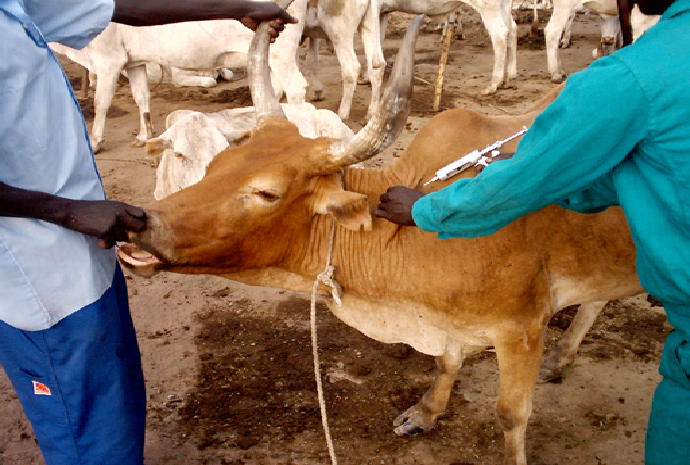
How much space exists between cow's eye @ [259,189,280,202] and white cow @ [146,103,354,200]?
1.69 meters

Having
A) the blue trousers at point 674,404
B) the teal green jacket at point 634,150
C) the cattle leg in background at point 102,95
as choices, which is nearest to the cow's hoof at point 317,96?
the cattle leg in background at point 102,95

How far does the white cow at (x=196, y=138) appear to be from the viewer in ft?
15.0

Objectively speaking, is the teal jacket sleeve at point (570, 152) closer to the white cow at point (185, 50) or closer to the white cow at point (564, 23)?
the white cow at point (185, 50)

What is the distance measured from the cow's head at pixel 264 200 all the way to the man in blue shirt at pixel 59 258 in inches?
7.0

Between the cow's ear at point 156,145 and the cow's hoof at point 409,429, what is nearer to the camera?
the cow's hoof at point 409,429

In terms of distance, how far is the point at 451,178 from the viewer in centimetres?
285

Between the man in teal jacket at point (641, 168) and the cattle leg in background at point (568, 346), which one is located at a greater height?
the man in teal jacket at point (641, 168)

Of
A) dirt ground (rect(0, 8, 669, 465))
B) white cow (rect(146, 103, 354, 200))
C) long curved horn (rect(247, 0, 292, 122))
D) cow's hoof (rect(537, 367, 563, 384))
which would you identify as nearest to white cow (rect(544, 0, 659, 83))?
white cow (rect(146, 103, 354, 200))

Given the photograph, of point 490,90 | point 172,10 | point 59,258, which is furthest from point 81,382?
point 490,90

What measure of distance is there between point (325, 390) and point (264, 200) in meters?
1.62

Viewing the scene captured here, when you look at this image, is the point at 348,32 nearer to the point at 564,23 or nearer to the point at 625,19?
the point at 564,23

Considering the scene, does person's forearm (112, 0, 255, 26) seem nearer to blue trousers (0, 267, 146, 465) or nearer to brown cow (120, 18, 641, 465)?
brown cow (120, 18, 641, 465)

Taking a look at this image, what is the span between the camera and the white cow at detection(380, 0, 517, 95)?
404 inches

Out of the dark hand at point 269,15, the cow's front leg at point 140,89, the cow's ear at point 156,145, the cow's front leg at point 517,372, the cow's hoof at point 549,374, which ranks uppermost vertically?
the dark hand at point 269,15
